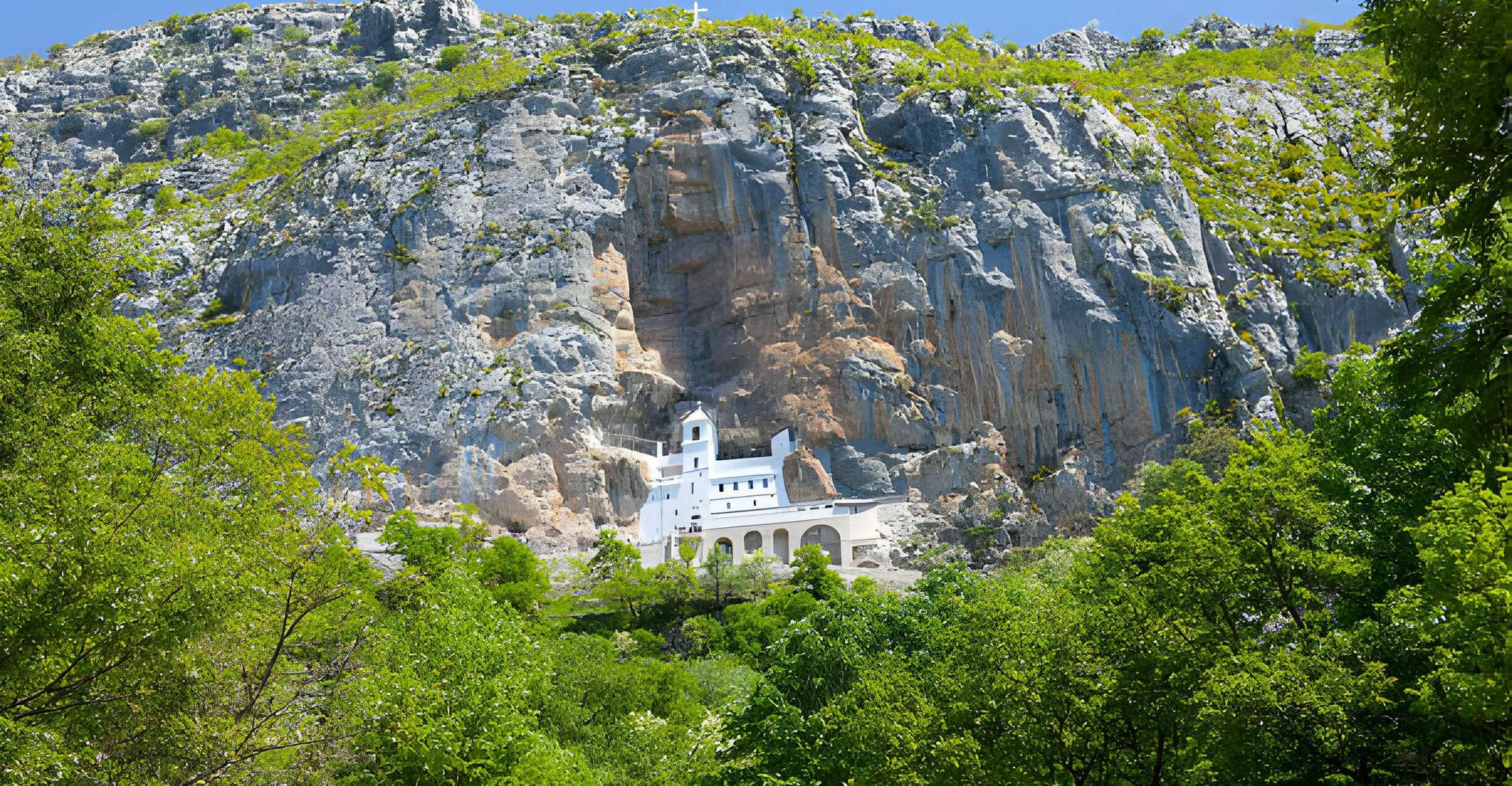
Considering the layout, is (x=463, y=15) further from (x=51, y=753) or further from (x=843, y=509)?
(x=51, y=753)

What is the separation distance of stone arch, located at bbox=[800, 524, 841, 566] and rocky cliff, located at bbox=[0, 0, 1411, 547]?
453 cm

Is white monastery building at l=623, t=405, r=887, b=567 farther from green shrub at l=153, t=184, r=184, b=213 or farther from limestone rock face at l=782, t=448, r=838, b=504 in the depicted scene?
green shrub at l=153, t=184, r=184, b=213

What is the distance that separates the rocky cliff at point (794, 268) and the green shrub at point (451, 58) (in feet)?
60.6

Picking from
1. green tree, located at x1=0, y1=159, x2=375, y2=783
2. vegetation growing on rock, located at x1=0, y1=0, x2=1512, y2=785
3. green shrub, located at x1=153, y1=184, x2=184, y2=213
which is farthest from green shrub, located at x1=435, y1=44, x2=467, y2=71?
green tree, located at x1=0, y1=159, x2=375, y2=783

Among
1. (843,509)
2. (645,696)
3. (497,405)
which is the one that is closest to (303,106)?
(497,405)

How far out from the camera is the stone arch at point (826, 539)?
212 ft

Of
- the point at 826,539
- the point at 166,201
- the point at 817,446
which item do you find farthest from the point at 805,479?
the point at 166,201

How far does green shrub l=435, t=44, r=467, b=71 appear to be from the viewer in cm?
10665

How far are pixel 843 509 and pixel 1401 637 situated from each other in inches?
1944

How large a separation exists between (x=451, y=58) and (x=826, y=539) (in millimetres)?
64846

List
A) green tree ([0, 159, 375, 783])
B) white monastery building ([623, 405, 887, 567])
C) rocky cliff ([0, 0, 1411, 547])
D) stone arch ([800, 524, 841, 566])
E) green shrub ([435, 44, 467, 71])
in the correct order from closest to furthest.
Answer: green tree ([0, 159, 375, 783]), stone arch ([800, 524, 841, 566]), white monastery building ([623, 405, 887, 567]), rocky cliff ([0, 0, 1411, 547]), green shrub ([435, 44, 467, 71])

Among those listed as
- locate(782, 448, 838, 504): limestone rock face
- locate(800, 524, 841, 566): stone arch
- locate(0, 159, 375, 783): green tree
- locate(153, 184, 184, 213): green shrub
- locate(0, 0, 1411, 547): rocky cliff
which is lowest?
locate(0, 159, 375, 783): green tree

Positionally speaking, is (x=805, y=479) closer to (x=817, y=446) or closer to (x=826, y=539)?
(x=817, y=446)

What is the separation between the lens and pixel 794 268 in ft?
243
